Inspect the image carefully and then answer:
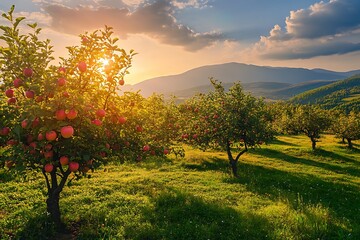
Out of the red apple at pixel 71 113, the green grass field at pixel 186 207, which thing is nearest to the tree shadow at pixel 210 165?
the green grass field at pixel 186 207

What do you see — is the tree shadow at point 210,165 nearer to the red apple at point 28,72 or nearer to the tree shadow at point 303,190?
the tree shadow at point 303,190

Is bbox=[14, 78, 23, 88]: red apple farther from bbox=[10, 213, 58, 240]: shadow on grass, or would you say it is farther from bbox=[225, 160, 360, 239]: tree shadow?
bbox=[225, 160, 360, 239]: tree shadow

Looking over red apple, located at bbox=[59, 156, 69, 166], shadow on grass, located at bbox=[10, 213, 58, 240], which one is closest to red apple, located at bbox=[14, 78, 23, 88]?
red apple, located at bbox=[59, 156, 69, 166]

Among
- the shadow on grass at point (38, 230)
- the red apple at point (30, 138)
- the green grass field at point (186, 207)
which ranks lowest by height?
the green grass field at point (186, 207)

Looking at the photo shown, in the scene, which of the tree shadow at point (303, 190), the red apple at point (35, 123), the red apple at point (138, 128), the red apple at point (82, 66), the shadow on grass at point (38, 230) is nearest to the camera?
the red apple at point (35, 123)

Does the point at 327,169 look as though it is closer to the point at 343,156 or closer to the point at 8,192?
the point at 343,156

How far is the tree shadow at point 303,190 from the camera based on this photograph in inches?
645

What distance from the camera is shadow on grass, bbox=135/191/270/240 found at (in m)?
11.0

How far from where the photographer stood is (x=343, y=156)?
4031 cm

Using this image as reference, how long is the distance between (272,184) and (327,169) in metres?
14.3

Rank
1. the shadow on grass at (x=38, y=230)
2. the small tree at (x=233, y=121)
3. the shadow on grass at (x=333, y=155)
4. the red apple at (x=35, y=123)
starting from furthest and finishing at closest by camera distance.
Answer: the shadow on grass at (x=333, y=155) < the small tree at (x=233, y=121) < the shadow on grass at (x=38, y=230) < the red apple at (x=35, y=123)

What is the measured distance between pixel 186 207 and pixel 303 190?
37.9 feet

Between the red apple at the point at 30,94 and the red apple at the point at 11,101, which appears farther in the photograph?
the red apple at the point at 11,101

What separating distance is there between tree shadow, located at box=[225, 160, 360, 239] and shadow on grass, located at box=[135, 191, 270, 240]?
14.1 feet
